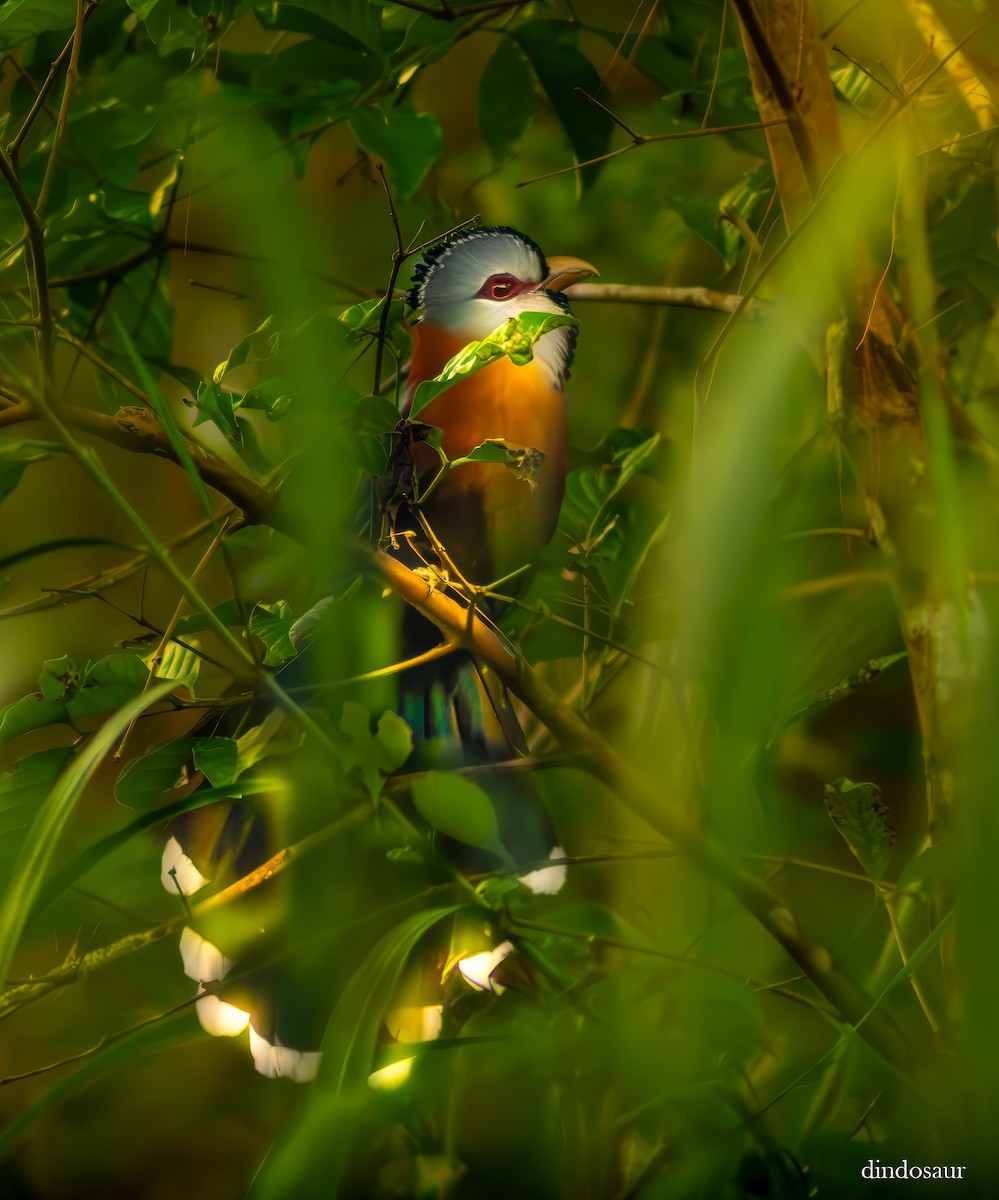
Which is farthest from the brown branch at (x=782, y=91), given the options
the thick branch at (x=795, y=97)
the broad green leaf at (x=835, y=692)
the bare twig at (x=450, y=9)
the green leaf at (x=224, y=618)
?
the green leaf at (x=224, y=618)

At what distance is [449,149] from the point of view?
757 mm

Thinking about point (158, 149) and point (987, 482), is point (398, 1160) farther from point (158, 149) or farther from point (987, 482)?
point (158, 149)

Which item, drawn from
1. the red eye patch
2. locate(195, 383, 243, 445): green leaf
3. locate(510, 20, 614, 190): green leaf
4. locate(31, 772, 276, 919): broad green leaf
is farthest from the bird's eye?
locate(31, 772, 276, 919): broad green leaf

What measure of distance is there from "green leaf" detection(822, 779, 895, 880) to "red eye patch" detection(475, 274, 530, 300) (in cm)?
30

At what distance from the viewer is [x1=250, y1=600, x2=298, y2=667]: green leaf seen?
44cm

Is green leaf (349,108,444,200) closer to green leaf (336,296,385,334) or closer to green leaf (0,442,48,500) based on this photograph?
green leaf (336,296,385,334)

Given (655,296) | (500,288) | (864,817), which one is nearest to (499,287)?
(500,288)

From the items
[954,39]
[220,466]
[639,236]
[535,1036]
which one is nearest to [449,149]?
[639,236]

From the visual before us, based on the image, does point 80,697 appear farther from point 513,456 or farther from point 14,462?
point 513,456

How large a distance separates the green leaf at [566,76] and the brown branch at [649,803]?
0.32 meters

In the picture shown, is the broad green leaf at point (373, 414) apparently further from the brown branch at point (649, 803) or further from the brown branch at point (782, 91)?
the brown branch at point (782, 91)

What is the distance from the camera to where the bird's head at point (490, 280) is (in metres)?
0.58

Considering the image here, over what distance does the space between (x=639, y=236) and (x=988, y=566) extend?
34 centimetres

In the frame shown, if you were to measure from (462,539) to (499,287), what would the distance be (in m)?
0.14
